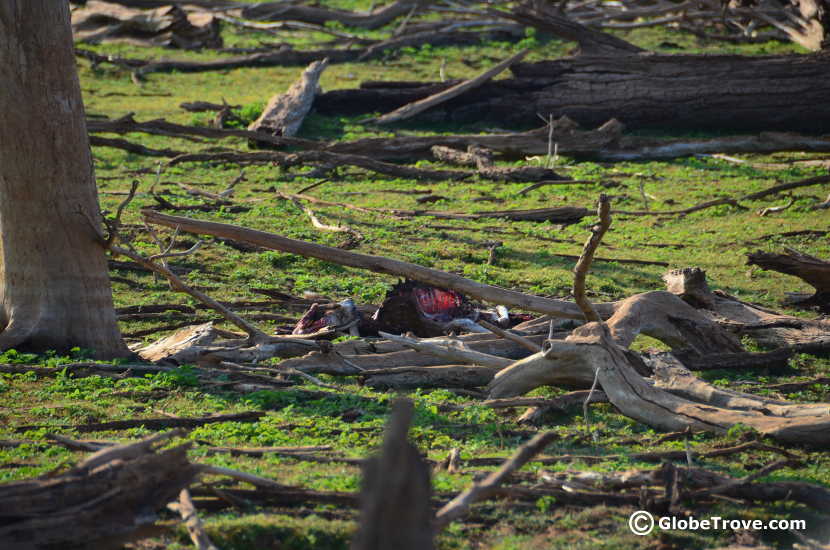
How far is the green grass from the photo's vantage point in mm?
3727

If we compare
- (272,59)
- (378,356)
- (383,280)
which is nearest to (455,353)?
(378,356)

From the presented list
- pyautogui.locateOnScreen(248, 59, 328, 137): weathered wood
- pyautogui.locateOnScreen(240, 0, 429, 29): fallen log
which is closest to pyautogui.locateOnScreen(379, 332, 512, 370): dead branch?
pyautogui.locateOnScreen(248, 59, 328, 137): weathered wood

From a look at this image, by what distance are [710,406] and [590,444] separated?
673 millimetres

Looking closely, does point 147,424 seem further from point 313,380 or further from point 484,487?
point 484,487

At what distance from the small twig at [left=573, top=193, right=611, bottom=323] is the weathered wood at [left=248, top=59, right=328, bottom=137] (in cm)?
848

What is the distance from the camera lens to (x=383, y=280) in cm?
796

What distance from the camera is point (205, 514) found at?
3631 mm

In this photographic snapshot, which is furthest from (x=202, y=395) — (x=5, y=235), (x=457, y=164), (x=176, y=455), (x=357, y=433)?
(x=457, y=164)

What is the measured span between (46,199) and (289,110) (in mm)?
8376

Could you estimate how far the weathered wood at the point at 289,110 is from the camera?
13.2 m

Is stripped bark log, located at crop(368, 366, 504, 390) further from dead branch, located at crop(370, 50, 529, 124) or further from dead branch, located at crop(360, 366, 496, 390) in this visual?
dead branch, located at crop(370, 50, 529, 124)

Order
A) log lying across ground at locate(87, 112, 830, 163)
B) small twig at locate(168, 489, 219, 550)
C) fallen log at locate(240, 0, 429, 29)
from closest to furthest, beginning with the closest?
small twig at locate(168, 489, 219, 550)
log lying across ground at locate(87, 112, 830, 163)
fallen log at locate(240, 0, 429, 29)

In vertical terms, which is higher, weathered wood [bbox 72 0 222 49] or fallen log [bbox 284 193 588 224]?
weathered wood [bbox 72 0 222 49]

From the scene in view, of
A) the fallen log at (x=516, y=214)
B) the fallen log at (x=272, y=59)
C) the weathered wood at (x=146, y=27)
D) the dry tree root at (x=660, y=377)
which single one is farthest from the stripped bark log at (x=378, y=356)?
the weathered wood at (x=146, y=27)
